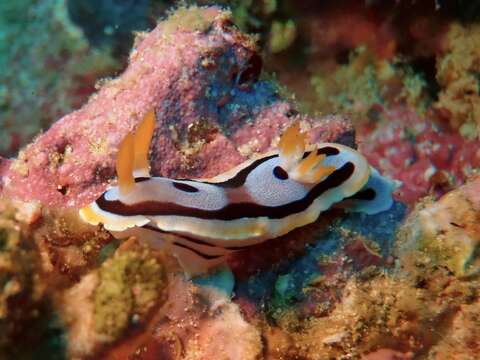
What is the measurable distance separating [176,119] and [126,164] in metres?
0.87

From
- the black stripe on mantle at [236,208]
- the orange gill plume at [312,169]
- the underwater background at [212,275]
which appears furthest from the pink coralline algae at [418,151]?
the orange gill plume at [312,169]

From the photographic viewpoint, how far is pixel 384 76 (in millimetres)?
6508

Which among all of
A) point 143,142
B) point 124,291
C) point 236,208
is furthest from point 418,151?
point 124,291

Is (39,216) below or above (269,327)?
above

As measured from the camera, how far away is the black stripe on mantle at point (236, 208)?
2791 millimetres

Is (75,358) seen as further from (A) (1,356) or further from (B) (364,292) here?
(B) (364,292)

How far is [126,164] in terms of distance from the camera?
2.62 meters

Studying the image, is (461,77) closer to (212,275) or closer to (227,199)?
(227,199)

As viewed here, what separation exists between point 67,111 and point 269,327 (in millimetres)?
3133

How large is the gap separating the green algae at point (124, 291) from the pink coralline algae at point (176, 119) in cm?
103

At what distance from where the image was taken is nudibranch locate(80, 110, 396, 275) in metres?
2.78

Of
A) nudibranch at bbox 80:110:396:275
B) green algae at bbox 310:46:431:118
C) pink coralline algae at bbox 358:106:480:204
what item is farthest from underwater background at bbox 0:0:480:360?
green algae at bbox 310:46:431:118

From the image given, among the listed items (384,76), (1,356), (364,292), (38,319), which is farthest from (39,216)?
(384,76)

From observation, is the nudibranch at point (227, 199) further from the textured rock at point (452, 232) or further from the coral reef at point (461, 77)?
the coral reef at point (461, 77)
